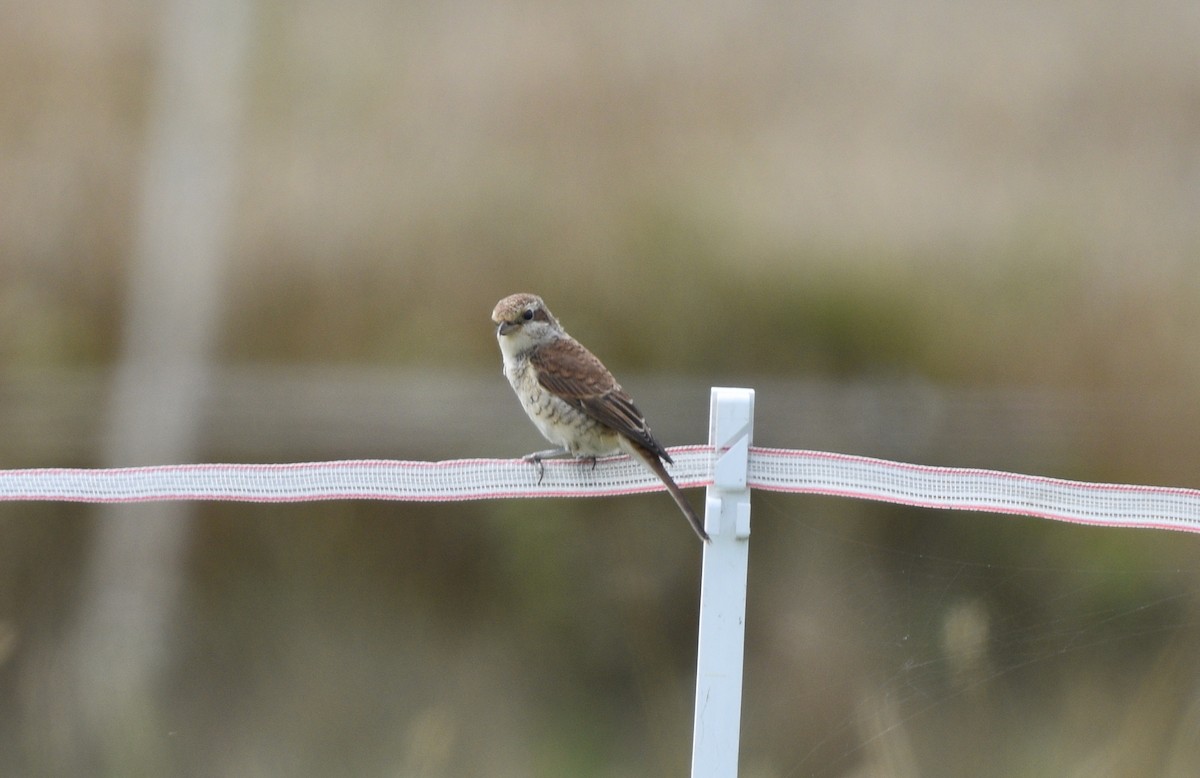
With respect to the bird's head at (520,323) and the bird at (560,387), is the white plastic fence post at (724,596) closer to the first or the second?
the bird at (560,387)

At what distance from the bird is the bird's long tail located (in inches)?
4.0

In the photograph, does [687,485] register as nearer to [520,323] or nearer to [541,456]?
[541,456]

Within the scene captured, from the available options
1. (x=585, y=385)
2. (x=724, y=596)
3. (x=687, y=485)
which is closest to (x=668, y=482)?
(x=687, y=485)

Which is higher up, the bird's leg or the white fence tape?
the bird's leg

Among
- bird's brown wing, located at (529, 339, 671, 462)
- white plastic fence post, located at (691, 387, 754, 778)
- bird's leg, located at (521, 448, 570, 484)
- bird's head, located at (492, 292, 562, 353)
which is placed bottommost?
white plastic fence post, located at (691, 387, 754, 778)

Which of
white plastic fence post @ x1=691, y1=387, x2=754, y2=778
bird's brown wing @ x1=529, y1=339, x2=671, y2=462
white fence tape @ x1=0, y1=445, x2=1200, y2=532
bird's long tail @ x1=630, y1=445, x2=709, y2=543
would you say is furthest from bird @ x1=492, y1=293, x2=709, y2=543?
white plastic fence post @ x1=691, y1=387, x2=754, y2=778

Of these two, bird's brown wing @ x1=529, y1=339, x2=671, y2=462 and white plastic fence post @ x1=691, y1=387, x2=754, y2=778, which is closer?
white plastic fence post @ x1=691, y1=387, x2=754, y2=778

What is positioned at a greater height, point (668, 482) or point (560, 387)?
point (560, 387)

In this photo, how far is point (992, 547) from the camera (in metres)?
2.67

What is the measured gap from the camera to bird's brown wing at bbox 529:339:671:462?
1.97m

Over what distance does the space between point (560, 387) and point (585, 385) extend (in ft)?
0.25

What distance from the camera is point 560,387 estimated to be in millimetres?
2178

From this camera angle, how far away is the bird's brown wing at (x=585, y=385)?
1.97 meters

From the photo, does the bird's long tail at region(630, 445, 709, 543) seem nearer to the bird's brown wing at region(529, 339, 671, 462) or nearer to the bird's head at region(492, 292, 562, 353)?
the bird's brown wing at region(529, 339, 671, 462)
